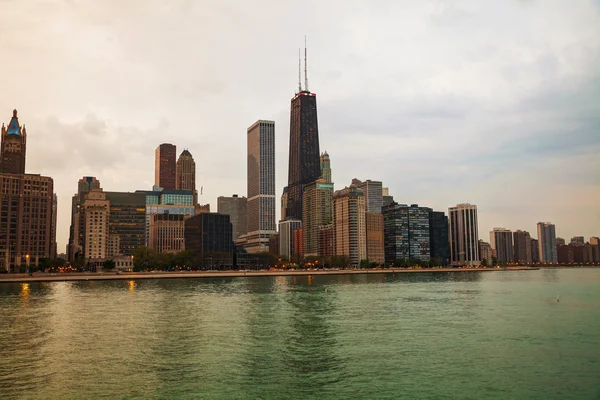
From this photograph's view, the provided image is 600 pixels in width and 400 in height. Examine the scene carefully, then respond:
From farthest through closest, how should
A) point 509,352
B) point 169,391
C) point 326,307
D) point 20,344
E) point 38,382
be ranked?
1. point 326,307
2. point 20,344
3. point 509,352
4. point 38,382
5. point 169,391

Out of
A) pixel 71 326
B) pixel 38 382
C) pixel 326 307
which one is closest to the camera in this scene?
pixel 38 382

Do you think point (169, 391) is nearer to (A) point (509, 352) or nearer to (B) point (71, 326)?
(A) point (509, 352)

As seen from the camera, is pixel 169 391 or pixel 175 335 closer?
pixel 169 391

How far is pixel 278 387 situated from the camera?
41812mm

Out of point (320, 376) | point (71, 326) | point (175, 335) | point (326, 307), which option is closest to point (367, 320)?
point (326, 307)

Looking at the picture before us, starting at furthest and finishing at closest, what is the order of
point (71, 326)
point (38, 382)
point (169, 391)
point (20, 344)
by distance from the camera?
point (71, 326)
point (20, 344)
point (38, 382)
point (169, 391)

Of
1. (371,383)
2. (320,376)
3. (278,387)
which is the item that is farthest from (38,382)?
(371,383)

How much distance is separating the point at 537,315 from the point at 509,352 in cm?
3698

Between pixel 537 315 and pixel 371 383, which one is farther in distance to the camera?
pixel 537 315

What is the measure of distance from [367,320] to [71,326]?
45.4 m

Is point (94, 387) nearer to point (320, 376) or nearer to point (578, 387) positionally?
point (320, 376)

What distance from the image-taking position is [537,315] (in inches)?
3457

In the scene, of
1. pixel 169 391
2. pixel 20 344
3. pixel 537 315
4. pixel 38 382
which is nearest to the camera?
pixel 169 391

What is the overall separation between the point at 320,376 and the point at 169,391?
13060 millimetres
